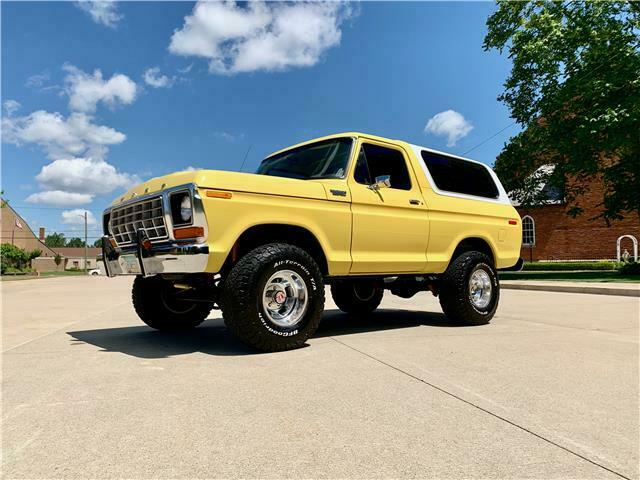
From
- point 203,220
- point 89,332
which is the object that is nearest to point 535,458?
point 203,220

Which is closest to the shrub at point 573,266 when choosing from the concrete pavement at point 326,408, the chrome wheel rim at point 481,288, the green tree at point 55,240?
the chrome wheel rim at point 481,288

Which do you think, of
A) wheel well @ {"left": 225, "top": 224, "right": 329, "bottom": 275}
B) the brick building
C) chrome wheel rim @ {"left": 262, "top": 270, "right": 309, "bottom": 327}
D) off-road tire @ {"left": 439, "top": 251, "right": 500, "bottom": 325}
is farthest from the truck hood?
the brick building

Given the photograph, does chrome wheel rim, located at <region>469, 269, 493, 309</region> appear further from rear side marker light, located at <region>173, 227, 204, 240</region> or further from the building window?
the building window

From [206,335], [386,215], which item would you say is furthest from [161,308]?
[386,215]

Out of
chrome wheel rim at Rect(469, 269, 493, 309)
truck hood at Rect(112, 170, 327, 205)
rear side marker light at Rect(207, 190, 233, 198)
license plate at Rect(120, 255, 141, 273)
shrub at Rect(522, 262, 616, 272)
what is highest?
truck hood at Rect(112, 170, 327, 205)

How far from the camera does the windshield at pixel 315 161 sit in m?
5.27

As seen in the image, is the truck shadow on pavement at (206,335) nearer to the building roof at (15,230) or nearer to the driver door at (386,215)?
the driver door at (386,215)

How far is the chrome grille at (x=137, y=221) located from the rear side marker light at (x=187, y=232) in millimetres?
150

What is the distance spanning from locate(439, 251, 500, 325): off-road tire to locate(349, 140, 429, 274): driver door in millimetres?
486

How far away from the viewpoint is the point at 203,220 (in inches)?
157

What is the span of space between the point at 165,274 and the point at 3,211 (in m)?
71.7

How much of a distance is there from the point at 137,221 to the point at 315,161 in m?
2.09

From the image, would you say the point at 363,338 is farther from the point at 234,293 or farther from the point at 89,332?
the point at 89,332

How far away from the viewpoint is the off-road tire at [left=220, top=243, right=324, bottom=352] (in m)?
4.08
